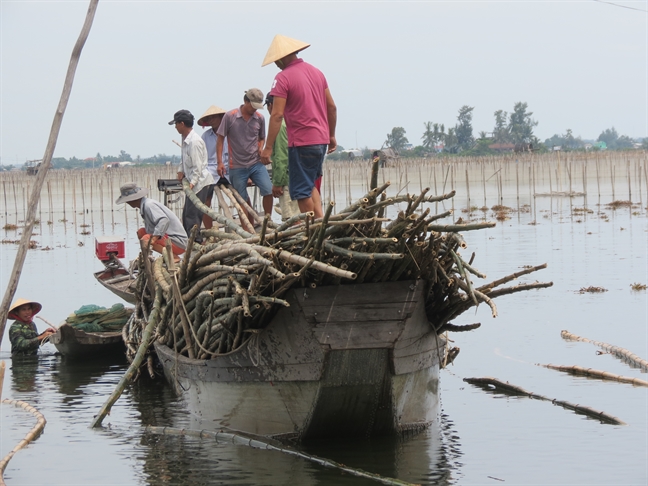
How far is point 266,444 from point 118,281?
6.09m

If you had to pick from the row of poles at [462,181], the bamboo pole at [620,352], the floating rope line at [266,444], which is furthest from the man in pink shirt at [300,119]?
the row of poles at [462,181]

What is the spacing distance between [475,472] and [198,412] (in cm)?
242

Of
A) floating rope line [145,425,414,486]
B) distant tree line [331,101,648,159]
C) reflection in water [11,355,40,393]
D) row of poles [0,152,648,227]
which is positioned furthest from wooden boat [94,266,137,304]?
distant tree line [331,101,648,159]

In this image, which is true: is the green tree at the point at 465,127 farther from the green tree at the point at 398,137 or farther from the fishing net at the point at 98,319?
the fishing net at the point at 98,319

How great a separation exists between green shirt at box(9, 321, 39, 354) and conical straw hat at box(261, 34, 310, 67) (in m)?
5.59

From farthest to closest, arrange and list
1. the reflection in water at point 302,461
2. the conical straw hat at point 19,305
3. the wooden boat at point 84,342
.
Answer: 1. the conical straw hat at point 19,305
2. the wooden boat at point 84,342
3. the reflection in water at point 302,461

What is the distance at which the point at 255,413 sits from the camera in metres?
7.10

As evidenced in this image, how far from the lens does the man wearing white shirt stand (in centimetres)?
998

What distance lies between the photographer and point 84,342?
36.1 ft

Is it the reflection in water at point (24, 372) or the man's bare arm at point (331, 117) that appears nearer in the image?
the man's bare arm at point (331, 117)

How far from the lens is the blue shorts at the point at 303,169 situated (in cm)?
764

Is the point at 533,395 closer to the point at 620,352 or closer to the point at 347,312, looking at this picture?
the point at 620,352

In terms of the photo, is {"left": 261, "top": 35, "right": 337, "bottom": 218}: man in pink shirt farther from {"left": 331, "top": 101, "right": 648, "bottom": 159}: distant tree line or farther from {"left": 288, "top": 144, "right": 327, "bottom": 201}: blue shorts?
{"left": 331, "top": 101, "right": 648, "bottom": 159}: distant tree line

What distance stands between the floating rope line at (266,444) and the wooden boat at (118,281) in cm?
344
